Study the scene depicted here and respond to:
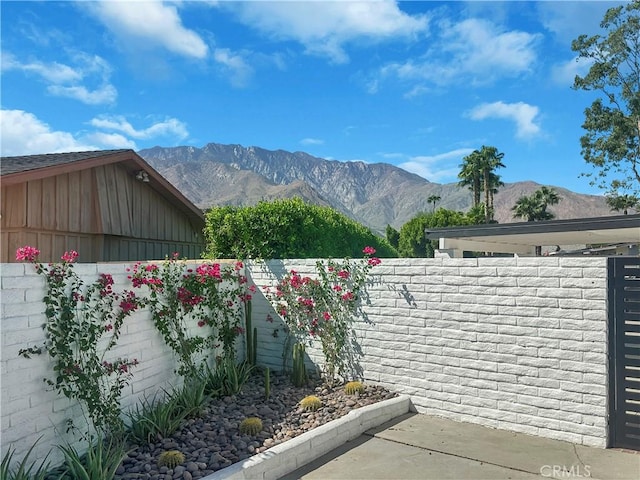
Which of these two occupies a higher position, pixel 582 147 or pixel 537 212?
pixel 582 147

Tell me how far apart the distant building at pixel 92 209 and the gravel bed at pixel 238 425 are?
4.62 metres

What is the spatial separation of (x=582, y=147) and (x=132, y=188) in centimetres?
2992

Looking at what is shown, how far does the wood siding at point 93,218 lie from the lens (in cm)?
727

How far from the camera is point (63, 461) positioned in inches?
144

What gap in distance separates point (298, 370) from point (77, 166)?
18.0 ft

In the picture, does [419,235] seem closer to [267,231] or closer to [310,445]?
[267,231]

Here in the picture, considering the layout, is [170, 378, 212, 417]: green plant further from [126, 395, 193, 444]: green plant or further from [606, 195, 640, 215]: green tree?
[606, 195, 640, 215]: green tree

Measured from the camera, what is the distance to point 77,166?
8.02m

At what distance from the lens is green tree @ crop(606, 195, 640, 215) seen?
94.1ft

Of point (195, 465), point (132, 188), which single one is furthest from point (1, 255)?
point (195, 465)

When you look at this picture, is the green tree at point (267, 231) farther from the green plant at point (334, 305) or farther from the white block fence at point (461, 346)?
the white block fence at point (461, 346)

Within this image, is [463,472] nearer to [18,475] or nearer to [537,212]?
[18,475]

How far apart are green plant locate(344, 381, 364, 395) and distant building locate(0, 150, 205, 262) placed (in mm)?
5530

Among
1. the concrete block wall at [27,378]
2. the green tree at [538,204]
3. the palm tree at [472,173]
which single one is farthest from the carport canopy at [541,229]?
the green tree at [538,204]
